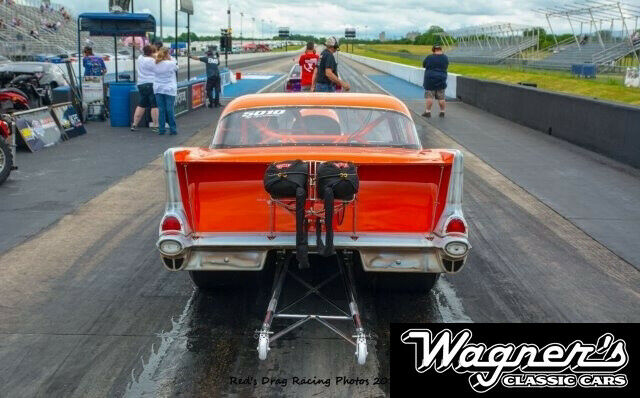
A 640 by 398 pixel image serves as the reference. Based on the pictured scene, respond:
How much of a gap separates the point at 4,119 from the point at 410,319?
9415mm

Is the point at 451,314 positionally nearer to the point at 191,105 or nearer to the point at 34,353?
the point at 34,353

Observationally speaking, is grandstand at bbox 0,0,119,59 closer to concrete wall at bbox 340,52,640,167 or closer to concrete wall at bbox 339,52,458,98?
concrete wall at bbox 339,52,458,98

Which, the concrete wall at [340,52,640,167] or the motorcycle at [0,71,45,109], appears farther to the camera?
the motorcycle at [0,71,45,109]

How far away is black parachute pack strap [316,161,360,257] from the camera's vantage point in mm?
4703

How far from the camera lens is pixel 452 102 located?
2822 cm

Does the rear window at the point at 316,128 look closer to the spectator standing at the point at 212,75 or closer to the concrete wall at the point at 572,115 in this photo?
the concrete wall at the point at 572,115

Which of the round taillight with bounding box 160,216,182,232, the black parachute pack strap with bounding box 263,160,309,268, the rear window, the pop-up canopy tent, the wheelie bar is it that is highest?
the pop-up canopy tent

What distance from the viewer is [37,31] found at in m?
57.8

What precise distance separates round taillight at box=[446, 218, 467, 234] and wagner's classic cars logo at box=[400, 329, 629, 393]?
1.41m

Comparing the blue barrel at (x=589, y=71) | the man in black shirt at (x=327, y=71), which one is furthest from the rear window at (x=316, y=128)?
the blue barrel at (x=589, y=71)

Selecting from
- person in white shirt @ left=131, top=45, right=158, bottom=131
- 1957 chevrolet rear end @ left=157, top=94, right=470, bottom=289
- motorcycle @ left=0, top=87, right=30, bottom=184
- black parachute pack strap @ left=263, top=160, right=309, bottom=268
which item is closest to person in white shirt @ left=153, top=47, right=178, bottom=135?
person in white shirt @ left=131, top=45, right=158, bottom=131

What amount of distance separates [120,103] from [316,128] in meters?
12.8

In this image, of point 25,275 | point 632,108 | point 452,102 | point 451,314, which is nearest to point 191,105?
point 452,102

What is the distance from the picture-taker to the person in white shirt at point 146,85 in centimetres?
1641
